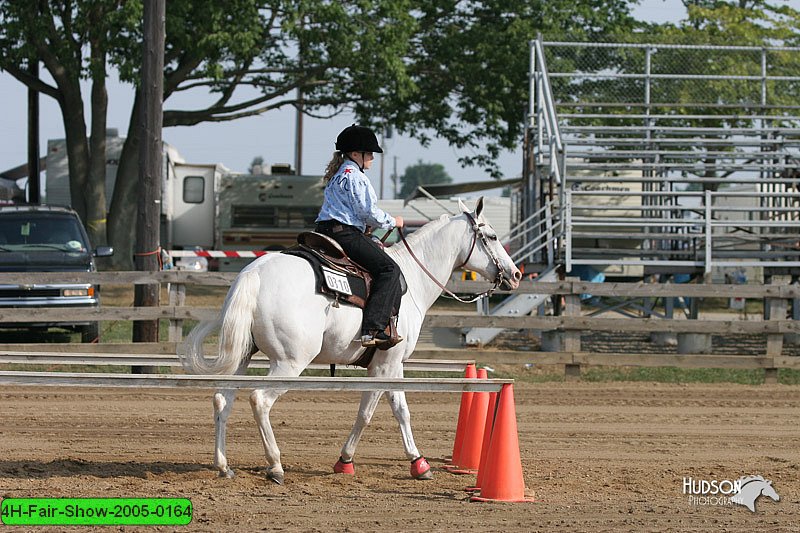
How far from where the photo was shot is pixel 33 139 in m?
27.8

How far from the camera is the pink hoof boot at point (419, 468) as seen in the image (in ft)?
26.0

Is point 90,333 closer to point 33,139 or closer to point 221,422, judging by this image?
point 221,422

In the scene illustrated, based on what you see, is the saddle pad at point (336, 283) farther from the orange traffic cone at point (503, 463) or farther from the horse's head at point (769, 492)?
the horse's head at point (769, 492)

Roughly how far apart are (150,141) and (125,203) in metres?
13.8

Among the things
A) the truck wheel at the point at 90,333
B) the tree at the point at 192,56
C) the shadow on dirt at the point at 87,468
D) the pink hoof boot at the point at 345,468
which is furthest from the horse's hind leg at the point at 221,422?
the tree at the point at 192,56

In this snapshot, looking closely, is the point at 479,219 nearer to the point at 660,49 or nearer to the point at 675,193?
the point at 675,193

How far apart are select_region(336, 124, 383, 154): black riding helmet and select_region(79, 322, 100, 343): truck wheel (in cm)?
928

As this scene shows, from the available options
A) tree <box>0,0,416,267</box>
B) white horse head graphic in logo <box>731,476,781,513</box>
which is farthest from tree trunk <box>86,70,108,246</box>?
white horse head graphic in logo <box>731,476,781,513</box>

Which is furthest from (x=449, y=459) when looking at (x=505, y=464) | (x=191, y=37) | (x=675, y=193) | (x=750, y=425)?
(x=191, y=37)

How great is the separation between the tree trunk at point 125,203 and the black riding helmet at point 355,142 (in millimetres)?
20874

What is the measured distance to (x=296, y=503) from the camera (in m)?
7.00

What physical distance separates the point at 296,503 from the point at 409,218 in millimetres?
27810

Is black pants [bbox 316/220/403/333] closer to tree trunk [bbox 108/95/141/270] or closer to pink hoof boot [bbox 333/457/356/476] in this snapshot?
pink hoof boot [bbox 333/457/356/476]

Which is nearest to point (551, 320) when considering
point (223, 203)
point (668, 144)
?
point (668, 144)
